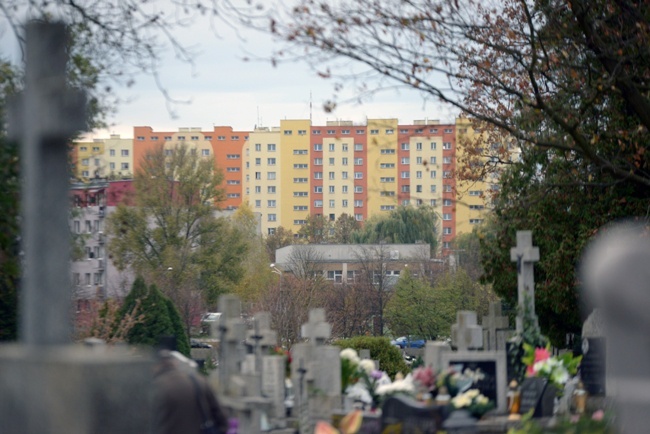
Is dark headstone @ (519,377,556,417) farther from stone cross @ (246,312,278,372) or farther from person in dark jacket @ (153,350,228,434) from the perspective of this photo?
person in dark jacket @ (153,350,228,434)

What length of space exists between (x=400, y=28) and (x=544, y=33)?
98.3 inches

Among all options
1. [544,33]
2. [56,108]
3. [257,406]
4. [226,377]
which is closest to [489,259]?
[544,33]

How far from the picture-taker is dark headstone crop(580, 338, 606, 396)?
1631cm

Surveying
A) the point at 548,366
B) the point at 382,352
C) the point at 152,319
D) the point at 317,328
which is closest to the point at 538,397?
the point at 548,366

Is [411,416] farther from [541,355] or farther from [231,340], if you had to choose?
[541,355]

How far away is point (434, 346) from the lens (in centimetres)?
1371

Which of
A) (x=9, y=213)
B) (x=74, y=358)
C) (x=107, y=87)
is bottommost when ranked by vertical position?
(x=74, y=358)

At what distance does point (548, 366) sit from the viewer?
13938 millimetres

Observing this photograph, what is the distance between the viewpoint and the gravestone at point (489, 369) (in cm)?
1383

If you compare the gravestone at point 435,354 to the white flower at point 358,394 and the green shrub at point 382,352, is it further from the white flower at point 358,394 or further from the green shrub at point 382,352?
the green shrub at point 382,352

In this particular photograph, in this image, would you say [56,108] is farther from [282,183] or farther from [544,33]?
[282,183]

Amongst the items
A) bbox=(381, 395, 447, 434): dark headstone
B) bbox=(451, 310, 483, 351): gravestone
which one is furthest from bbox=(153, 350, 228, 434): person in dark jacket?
bbox=(451, 310, 483, 351): gravestone

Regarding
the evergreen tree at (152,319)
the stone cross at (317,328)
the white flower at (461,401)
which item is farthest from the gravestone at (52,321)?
the evergreen tree at (152,319)

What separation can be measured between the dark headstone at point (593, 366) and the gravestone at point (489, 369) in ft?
9.32
